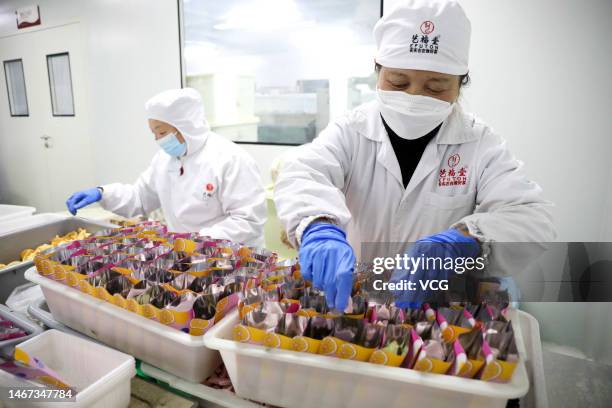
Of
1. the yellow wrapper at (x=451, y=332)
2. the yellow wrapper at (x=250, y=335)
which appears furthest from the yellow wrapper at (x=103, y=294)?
the yellow wrapper at (x=451, y=332)

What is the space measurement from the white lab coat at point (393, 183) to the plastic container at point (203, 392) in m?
0.40

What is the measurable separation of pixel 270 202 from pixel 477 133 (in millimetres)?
1648

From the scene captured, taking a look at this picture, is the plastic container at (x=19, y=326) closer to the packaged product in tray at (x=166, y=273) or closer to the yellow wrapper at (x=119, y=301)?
the packaged product in tray at (x=166, y=273)

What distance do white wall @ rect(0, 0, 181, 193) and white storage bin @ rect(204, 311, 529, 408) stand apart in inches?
132

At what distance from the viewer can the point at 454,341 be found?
2.06ft

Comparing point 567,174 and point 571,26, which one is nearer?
point 571,26

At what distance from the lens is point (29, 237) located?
1796 mm

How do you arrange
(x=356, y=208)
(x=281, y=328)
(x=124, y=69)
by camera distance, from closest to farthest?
(x=281, y=328), (x=356, y=208), (x=124, y=69)

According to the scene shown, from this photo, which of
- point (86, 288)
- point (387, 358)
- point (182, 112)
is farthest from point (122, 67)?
point (387, 358)

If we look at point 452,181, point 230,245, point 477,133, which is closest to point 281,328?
point 230,245

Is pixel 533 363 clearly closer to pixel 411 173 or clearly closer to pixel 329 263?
pixel 329 263

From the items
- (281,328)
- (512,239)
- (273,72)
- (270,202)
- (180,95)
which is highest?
(273,72)

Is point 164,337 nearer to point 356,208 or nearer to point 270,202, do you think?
point 356,208

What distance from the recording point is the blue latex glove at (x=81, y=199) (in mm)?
1934
